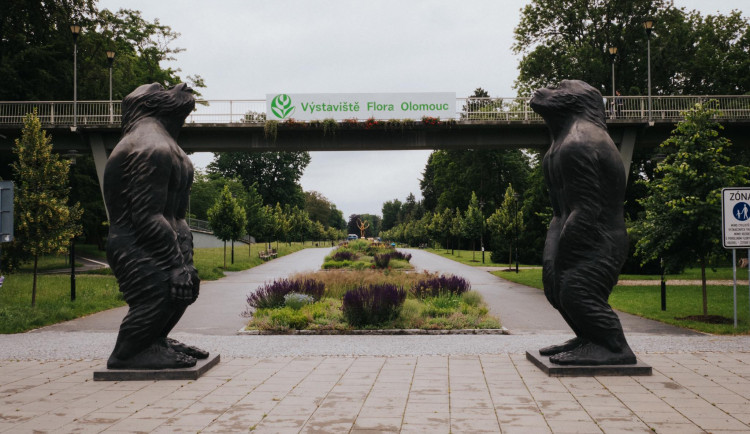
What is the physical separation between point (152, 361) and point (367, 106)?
788 inches

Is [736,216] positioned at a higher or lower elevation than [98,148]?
lower

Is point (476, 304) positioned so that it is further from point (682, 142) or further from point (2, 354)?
point (2, 354)

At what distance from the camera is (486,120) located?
25016 mm

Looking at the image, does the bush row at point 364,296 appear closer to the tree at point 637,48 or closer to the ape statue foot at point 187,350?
the ape statue foot at point 187,350

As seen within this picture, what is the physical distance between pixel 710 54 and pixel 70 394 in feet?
116

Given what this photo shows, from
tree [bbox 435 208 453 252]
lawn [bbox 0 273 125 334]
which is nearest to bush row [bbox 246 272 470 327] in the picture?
lawn [bbox 0 273 125 334]

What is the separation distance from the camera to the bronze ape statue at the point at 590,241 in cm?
659

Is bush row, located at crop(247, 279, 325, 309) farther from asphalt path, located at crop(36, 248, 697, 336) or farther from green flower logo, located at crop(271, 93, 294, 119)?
green flower logo, located at crop(271, 93, 294, 119)

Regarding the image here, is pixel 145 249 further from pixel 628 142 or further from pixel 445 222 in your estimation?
pixel 445 222

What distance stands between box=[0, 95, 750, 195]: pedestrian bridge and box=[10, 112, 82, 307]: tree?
35.5 ft

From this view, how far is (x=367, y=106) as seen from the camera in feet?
82.9

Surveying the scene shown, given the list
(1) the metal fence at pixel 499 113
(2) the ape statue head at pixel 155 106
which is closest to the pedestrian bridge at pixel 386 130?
(1) the metal fence at pixel 499 113

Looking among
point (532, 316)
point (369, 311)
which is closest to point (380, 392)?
point (369, 311)

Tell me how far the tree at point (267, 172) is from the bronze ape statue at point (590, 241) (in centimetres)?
7470
